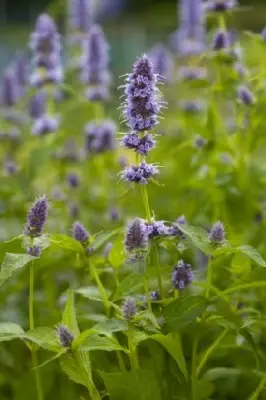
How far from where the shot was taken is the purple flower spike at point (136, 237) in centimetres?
110

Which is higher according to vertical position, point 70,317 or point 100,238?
point 100,238

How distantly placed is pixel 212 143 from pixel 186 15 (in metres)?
1.09

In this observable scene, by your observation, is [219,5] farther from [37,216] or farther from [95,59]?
[37,216]

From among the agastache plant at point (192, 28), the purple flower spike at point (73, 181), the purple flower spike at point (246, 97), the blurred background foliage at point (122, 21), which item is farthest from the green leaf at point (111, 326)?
the agastache plant at point (192, 28)

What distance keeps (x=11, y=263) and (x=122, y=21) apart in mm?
8256

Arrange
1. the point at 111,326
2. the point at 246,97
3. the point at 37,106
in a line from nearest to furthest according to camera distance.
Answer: the point at 111,326 < the point at 246,97 < the point at 37,106

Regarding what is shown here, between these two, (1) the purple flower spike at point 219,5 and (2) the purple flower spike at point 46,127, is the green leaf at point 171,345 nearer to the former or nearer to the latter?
(1) the purple flower spike at point 219,5

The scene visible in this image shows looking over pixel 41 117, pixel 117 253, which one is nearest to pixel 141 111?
pixel 117 253

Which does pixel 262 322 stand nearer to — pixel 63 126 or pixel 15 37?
pixel 63 126

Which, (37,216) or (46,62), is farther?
(46,62)

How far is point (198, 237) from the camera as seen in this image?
1147mm

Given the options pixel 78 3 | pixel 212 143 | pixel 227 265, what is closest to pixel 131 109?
pixel 227 265

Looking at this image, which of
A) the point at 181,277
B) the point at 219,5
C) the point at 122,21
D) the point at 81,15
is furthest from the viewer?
the point at 122,21

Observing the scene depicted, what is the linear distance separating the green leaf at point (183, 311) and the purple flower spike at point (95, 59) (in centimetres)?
117
